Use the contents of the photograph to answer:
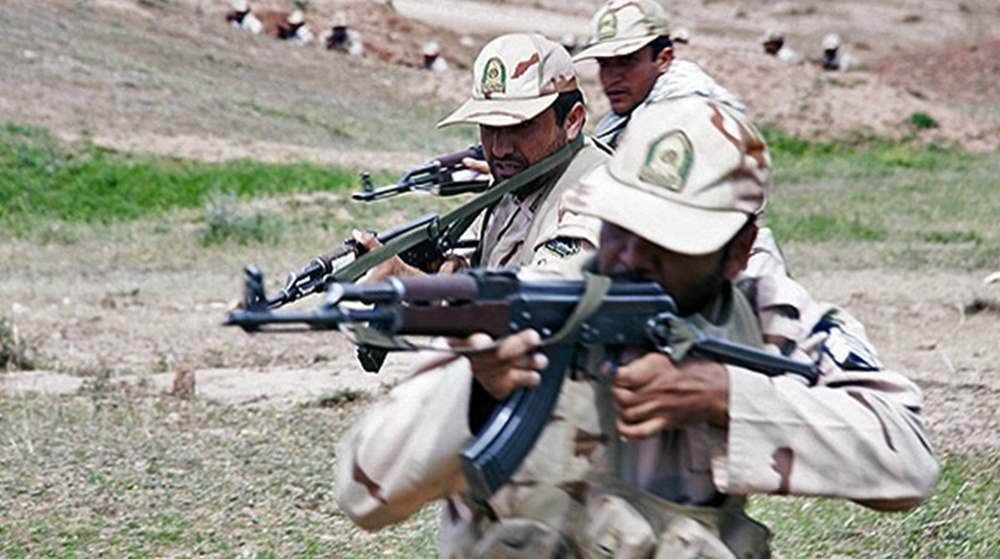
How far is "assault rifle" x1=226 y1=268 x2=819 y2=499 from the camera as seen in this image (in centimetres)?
244

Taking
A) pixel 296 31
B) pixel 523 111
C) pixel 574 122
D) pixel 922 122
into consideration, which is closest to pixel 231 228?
pixel 574 122

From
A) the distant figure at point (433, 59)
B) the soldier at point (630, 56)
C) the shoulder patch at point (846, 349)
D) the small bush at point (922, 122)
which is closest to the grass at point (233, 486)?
the soldier at point (630, 56)

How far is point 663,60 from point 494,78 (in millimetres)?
1800

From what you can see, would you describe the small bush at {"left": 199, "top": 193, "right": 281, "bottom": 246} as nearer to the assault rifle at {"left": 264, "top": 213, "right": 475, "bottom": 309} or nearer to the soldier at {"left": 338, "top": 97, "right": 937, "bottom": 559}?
the assault rifle at {"left": 264, "top": 213, "right": 475, "bottom": 309}

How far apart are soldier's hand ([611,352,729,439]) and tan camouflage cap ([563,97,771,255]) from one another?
0.17 meters

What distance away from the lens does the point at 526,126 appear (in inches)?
192

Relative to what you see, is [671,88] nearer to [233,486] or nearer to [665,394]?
[233,486]

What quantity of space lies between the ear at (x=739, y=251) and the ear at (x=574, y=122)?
7.20 ft

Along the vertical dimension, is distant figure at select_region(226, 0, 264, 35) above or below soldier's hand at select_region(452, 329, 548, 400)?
below

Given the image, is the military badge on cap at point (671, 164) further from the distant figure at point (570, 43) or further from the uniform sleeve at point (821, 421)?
the distant figure at point (570, 43)

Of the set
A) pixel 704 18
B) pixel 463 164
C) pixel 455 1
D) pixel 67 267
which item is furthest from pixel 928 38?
pixel 463 164

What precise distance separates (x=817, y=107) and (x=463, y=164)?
21.0 metres

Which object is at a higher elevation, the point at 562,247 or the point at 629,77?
the point at 562,247

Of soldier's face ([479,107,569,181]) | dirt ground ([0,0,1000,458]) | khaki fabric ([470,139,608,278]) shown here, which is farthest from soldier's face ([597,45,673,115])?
dirt ground ([0,0,1000,458])
